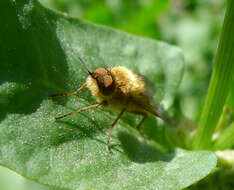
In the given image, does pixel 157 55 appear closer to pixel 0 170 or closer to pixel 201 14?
pixel 0 170

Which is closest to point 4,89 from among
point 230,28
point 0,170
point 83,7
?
point 230,28

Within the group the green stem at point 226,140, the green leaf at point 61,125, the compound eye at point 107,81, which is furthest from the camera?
the green stem at point 226,140

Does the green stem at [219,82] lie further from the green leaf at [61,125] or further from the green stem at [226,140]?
the green leaf at [61,125]

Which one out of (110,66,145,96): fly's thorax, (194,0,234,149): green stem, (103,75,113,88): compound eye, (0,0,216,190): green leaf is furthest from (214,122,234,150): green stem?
(103,75,113,88): compound eye

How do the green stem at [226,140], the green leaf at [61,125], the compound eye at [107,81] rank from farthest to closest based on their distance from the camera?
1. the green stem at [226,140]
2. the compound eye at [107,81]
3. the green leaf at [61,125]

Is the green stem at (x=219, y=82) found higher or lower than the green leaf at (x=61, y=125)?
higher

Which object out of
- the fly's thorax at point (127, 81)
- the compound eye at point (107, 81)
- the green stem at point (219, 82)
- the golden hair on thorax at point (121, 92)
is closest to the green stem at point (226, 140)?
the green stem at point (219, 82)

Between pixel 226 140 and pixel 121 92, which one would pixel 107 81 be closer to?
pixel 121 92
